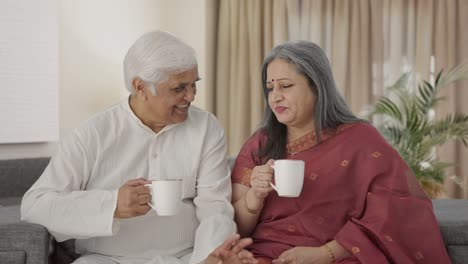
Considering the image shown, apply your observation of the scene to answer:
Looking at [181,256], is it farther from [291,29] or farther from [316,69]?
[291,29]

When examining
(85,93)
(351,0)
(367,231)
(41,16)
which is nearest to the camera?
(367,231)

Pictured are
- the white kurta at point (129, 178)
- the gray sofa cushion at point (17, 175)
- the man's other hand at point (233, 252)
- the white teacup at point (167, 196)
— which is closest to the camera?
the white teacup at point (167, 196)

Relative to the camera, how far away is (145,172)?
2.44 m

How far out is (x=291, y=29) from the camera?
226 inches

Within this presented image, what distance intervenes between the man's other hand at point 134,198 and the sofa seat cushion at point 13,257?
33 centimetres

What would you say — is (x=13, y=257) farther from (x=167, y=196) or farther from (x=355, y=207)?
(x=355, y=207)

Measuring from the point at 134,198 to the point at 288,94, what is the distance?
617 mm

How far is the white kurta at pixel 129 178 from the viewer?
7.44ft

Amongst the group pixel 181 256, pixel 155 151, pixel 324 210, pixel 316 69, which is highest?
pixel 316 69

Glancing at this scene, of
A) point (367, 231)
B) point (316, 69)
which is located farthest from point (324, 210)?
point (316, 69)

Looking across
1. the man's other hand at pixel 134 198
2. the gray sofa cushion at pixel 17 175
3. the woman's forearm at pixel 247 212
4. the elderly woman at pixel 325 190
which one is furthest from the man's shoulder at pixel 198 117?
the gray sofa cushion at pixel 17 175

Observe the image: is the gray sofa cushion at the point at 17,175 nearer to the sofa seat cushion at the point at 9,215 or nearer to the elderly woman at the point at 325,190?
the sofa seat cushion at the point at 9,215

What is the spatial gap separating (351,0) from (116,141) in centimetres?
345

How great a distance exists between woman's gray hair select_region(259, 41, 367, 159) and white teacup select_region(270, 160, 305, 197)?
36cm
